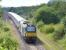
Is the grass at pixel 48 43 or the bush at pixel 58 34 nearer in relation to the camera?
the grass at pixel 48 43

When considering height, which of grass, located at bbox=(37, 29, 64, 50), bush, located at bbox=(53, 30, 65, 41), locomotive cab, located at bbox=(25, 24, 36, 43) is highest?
locomotive cab, located at bbox=(25, 24, 36, 43)

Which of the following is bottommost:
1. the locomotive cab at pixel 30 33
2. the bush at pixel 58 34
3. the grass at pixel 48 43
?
the grass at pixel 48 43

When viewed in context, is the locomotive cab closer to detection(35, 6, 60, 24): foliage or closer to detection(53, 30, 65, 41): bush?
detection(53, 30, 65, 41): bush

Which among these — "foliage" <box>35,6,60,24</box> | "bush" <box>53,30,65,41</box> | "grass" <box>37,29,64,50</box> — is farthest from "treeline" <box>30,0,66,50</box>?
"bush" <box>53,30,65,41</box>

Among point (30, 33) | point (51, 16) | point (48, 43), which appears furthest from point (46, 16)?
point (30, 33)

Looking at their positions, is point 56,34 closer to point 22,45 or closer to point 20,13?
point 22,45

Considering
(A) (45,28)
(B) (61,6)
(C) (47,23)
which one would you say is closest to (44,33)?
(A) (45,28)

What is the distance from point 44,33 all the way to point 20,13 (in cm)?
1278

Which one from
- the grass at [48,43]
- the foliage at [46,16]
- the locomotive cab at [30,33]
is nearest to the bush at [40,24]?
the foliage at [46,16]

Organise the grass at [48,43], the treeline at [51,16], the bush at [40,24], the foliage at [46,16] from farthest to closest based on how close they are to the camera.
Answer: the foliage at [46,16]
the treeline at [51,16]
the bush at [40,24]
the grass at [48,43]

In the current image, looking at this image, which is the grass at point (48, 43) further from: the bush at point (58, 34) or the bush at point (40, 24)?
the bush at point (40, 24)

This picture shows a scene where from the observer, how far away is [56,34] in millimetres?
25000

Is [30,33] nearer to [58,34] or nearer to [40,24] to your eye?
[58,34]

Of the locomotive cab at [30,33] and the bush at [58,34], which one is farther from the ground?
the locomotive cab at [30,33]
